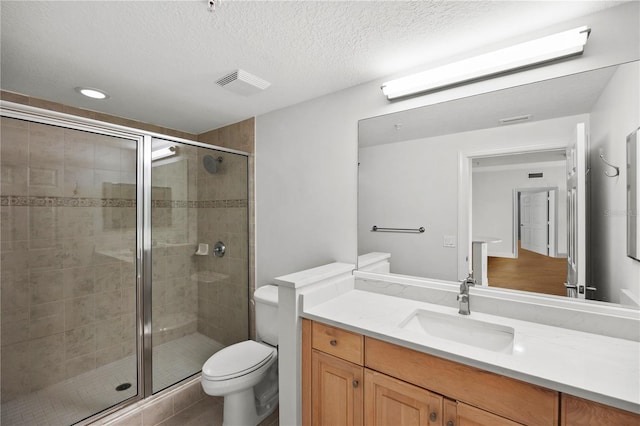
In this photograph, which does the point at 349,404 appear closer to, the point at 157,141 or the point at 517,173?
the point at 517,173

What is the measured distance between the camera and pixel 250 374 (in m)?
1.75

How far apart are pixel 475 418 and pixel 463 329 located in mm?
443

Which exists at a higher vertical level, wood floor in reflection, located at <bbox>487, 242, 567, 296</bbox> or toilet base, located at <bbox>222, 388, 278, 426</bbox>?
wood floor in reflection, located at <bbox>487, 242, 567, 296</bbox>

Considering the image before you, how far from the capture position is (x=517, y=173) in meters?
1.43

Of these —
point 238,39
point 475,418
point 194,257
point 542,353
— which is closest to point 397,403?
point 475,418

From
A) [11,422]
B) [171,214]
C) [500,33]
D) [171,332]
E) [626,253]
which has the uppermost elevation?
[500,33]

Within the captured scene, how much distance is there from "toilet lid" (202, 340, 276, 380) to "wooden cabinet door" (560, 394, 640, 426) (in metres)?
1.53

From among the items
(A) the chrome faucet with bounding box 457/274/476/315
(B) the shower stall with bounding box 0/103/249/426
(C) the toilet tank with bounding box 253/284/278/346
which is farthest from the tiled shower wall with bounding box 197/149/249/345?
(A) the chrome faucet with bounding box 457/274/476/315

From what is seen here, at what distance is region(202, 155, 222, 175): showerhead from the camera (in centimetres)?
242

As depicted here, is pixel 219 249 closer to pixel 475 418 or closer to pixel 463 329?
pixel 463 329

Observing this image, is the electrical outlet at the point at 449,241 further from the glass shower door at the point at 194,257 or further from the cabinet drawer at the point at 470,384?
the glass shower door at the point at 194,257

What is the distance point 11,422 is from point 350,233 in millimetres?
2344

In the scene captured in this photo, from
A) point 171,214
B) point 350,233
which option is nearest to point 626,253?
point 350,233

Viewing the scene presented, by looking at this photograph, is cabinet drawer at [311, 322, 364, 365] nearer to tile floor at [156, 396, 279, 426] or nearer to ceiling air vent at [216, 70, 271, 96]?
tile floor at [156, 396, 279, 426]
